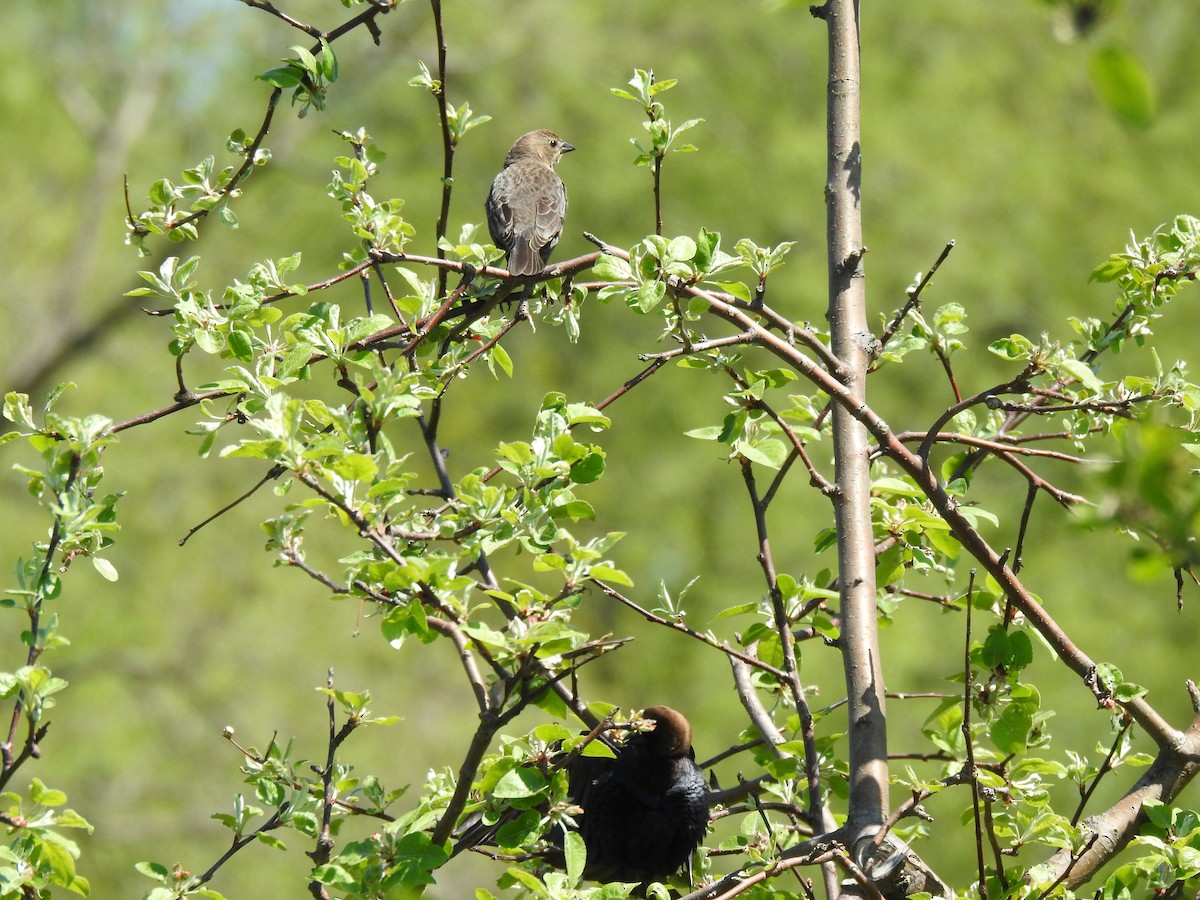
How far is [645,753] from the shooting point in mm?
3379

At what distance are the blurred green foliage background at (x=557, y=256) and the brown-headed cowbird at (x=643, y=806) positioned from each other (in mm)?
7244

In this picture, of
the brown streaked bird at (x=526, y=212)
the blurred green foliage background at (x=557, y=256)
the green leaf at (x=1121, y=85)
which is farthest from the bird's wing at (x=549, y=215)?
the blurred green foliage background at (x=557, y=256)

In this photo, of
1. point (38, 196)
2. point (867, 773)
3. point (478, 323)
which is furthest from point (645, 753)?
point (38, 196)

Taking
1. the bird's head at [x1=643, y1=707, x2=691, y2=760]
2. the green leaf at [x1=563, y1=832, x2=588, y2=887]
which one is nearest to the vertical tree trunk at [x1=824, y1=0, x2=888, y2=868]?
the green leaf at [x1=563, y1=832, x2=588, y2=887]

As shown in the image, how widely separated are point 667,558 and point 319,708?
12.7 ft

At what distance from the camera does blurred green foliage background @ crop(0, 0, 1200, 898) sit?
11781 mm

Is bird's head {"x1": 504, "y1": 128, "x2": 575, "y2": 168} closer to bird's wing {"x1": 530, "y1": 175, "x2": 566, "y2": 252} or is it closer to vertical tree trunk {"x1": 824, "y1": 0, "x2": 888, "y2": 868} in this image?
bird's wing {"x1": 530, "y1": 175, "x2": 566, "y2": 252}

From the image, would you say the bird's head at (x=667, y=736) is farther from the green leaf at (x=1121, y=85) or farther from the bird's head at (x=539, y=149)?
the bird's head at (x=539, y=149)

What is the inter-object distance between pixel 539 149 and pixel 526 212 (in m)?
1.35

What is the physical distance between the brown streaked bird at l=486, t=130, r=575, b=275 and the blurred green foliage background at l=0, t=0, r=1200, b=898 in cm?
610

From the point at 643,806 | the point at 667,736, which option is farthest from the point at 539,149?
the point at 643,806

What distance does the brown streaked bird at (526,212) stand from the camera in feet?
15.6

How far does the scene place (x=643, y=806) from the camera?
10.4 feet

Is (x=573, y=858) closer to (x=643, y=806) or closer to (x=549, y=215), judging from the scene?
(x=643, y=806)
